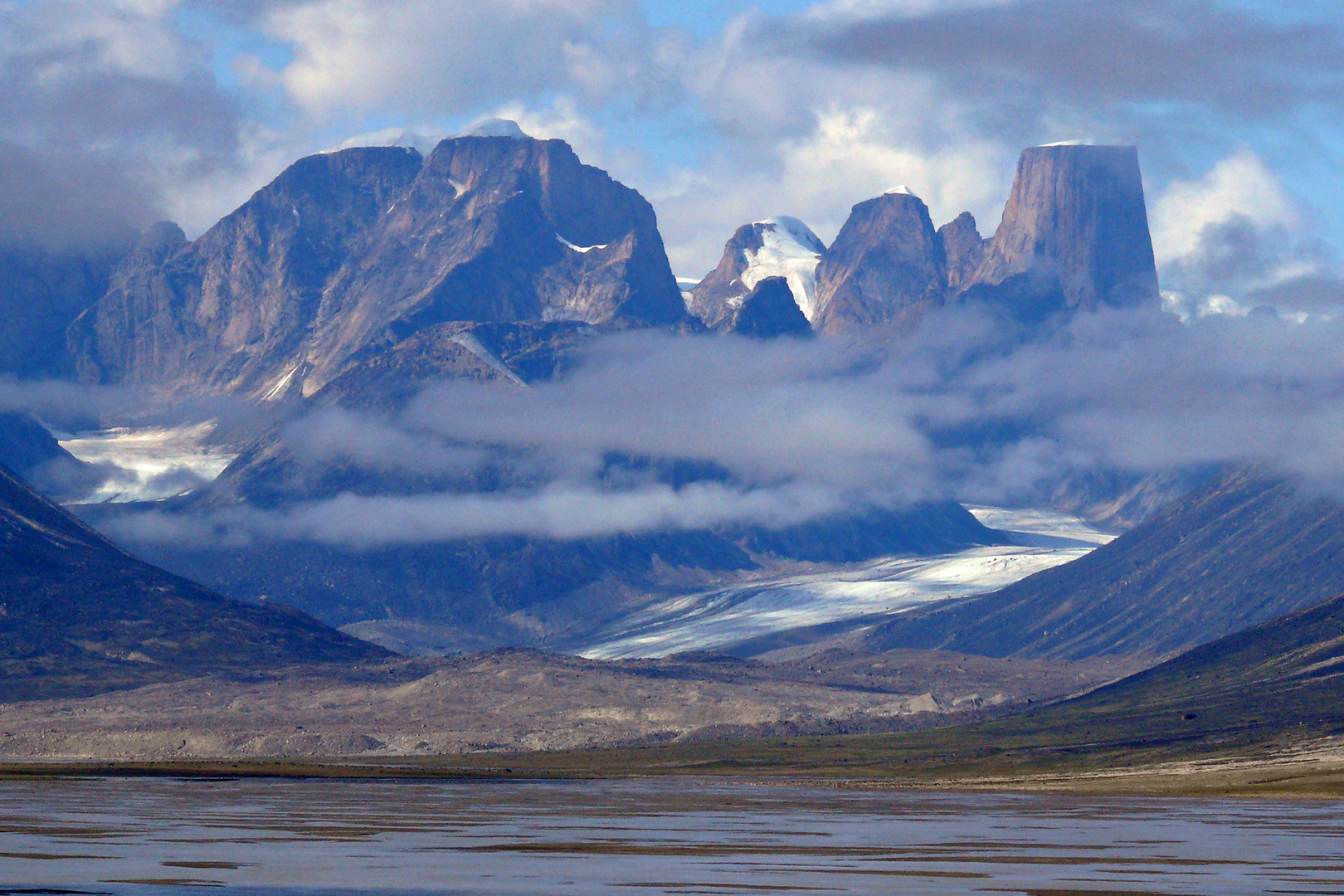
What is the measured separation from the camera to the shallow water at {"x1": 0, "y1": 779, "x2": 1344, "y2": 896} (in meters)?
96.7

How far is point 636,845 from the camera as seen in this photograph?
121 m

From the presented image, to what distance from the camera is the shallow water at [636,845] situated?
96688 mm

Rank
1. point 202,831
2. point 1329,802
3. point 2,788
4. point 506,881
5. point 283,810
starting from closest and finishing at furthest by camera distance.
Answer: point 506,881 < point 202,831 < point 283,810 < point 2,788 < point 1329,802

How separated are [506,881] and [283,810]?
58.3 metres

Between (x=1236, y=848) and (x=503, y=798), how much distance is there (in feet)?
255

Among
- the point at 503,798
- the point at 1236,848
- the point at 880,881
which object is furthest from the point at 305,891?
the point at 503,798

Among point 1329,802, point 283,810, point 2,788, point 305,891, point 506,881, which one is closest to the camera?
point 305,891

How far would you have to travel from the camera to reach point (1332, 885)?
9869cm

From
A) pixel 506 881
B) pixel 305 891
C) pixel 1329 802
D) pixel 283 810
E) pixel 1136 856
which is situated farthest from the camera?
pixel 1329 802

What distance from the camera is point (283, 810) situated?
151 m

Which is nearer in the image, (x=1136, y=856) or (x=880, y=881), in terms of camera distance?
(x=880, y=881)

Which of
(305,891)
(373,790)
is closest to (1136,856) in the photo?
(305,891)

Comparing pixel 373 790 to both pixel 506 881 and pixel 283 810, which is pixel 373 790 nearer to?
pixel 283 810

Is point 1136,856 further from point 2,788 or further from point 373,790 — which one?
point 2,788
